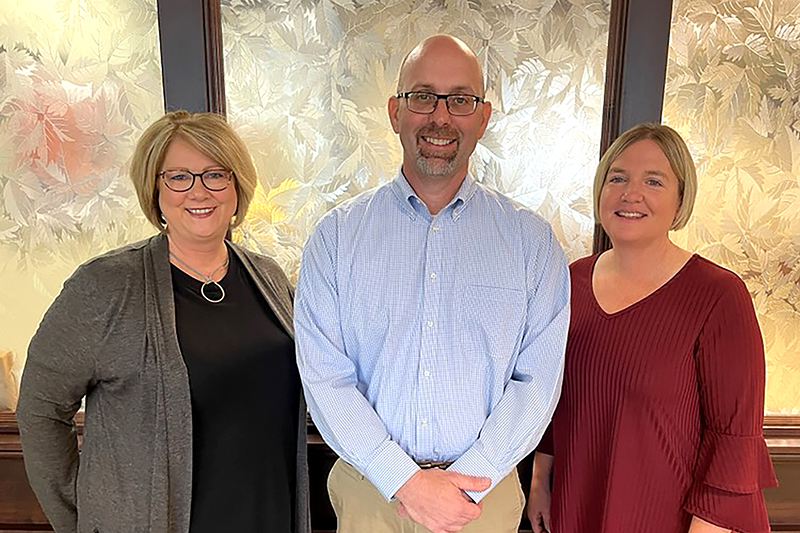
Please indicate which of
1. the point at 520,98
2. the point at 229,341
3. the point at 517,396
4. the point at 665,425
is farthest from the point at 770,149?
the point at 229,341

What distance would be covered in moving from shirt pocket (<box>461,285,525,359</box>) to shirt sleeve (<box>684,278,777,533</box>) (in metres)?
0.44

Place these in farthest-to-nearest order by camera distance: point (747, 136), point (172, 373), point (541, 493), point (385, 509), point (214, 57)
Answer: point (747, 136)
point (214, 57)
point (541, 493)
point (385, 509)
point (172, 373)

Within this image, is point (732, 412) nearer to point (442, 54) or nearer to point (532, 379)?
point (532, 379)

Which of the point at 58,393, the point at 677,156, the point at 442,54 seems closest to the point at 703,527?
the point at 677,156

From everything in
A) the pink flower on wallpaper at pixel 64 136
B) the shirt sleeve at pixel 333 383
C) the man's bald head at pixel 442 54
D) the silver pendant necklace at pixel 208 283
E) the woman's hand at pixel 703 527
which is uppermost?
the man's bald head at pixel 442 54

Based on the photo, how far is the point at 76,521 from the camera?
4.59 feet

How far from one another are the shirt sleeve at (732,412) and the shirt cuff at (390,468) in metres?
0.68

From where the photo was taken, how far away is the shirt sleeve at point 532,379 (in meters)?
1.30

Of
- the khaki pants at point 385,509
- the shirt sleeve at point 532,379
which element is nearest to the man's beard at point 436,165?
the shirt sleeve at point 532,379

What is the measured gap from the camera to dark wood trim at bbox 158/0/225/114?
1700 mm

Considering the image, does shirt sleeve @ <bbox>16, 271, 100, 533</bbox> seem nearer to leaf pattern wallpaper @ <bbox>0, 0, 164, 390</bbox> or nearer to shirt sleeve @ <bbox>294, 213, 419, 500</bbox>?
shirt sleeve @ <bbox>294, 213, 419, 500</bbox>

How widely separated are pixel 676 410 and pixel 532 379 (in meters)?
0.35

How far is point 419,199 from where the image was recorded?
139 centimetres

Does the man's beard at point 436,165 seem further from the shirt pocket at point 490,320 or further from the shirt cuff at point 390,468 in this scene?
the shirt cuff at point 390,468
